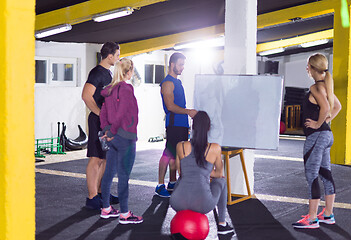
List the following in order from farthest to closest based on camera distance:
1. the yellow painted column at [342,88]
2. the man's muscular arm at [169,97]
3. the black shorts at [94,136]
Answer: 1. the yellow painted column at [342,88]
2. the man's muscular arm at [169,97]
3. the black shorts at [94,136]

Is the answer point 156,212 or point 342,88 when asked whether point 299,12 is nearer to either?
point 342,88

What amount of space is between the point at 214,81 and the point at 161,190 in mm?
1534

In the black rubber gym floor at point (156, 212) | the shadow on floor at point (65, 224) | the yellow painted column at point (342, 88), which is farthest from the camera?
the yellow painted column at point (342, 88)

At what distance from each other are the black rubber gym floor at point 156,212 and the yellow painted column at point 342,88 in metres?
0.98

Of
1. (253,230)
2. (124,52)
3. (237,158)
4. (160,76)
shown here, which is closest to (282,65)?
(160,76)

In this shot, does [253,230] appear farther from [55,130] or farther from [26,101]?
[55,130]

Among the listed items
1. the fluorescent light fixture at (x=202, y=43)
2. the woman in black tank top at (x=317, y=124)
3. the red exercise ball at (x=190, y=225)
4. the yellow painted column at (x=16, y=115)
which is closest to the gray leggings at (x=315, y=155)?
the woman in black tank top at (x=317, y=124)

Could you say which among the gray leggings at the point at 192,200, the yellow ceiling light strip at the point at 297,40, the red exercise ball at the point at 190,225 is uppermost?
the yellow ceiling light strip at the point at 297,40

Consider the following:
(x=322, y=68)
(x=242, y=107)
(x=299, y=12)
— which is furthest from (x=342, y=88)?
(x=322, y=68)

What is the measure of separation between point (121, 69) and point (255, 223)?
6.61 ft

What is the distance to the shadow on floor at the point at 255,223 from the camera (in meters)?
4.18

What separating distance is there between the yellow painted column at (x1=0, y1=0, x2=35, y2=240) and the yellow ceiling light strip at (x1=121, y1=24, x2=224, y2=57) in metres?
8.26

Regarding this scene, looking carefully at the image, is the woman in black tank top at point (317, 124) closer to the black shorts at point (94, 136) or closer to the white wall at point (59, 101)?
the black shorts at point (94, 136)

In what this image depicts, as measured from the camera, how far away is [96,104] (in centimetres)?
482
